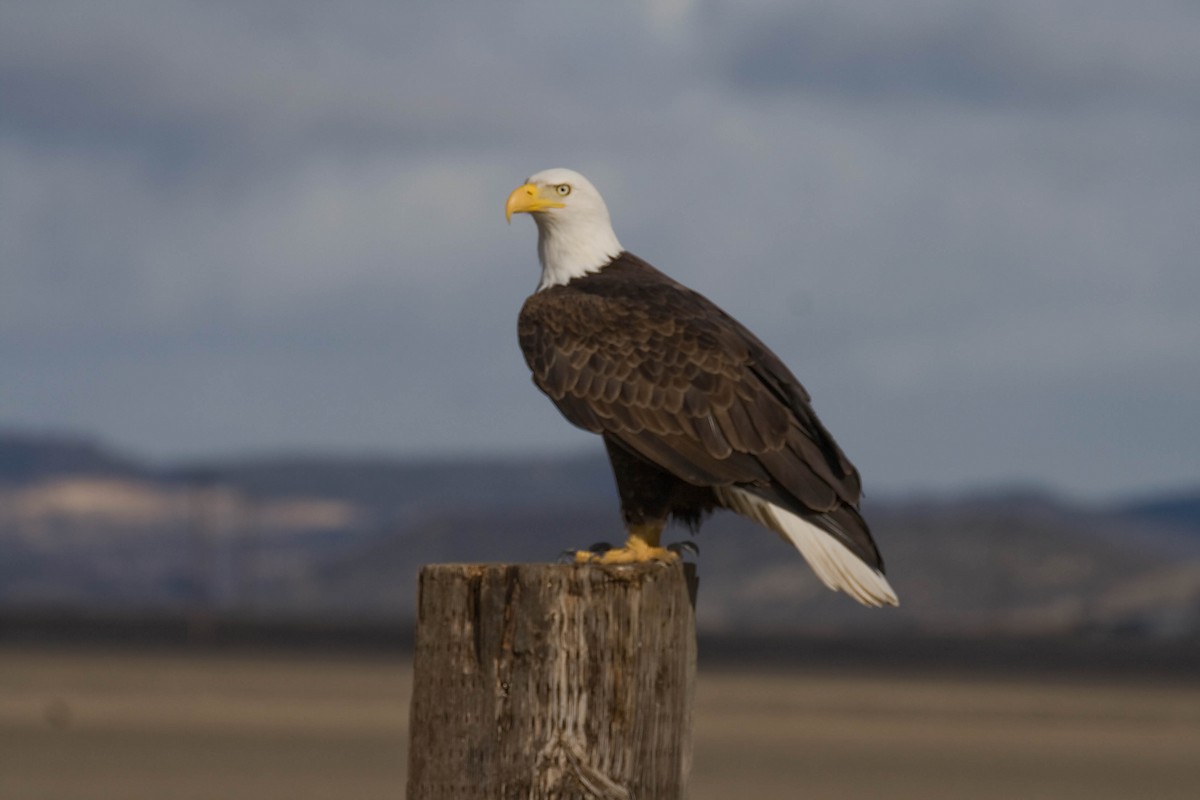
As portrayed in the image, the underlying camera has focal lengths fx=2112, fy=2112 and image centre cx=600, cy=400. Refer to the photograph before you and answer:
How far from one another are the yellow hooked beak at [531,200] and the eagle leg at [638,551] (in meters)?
1.70

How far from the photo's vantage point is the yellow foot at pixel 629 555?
683 centimetres

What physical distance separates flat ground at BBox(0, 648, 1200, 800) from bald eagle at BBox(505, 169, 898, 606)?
15.0 metres

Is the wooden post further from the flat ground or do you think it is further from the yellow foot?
the flat ground

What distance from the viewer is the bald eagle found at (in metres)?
7.05

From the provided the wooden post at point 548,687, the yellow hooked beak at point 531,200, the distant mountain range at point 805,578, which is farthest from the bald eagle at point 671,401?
the distant mountain range at point 805,578

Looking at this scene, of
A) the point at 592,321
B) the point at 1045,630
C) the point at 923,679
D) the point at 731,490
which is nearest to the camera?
the point at 731,490

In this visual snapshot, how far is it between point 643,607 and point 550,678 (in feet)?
0.99

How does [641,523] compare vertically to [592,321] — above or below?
below

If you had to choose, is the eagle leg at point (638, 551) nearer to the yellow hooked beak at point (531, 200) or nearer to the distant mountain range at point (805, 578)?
the yellow hooked beak at point (531, 200)


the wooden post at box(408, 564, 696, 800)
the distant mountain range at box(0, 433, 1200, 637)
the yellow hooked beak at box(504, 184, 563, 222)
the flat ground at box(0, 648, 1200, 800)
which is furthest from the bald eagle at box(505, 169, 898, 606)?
the distant mountain range at box(0, 433, 1200, 637)

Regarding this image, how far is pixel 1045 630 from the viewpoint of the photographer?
84.8m

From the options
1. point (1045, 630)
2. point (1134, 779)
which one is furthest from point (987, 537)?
point (1134, 779)

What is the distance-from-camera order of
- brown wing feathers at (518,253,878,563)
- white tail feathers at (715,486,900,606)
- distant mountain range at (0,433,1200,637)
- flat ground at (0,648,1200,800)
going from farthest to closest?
distant mountain range at (0,433,1200,637)
flat ground at (0,648,1200,800)
brown wing feathers at (518,253,878,563)
white tail feathers at (715,486,900,606)

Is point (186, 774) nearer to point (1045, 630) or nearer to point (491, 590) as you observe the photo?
point (491, 590)
